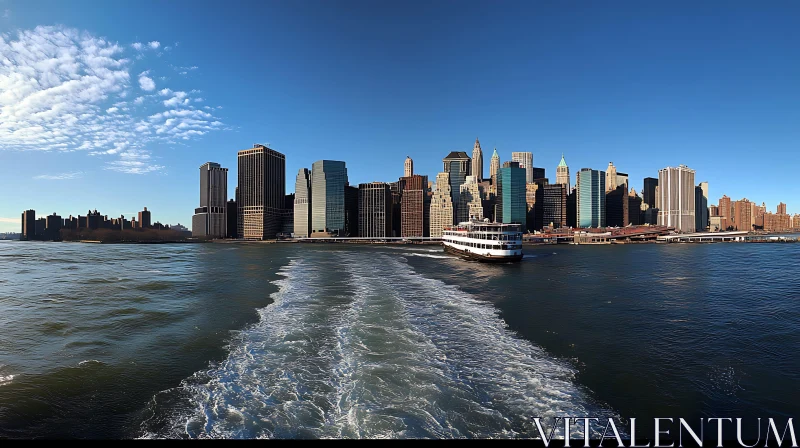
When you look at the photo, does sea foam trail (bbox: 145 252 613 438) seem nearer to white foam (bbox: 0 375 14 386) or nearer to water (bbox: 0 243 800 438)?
water (bbox: 0 243 800 438)

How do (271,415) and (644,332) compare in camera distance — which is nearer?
(271,415)

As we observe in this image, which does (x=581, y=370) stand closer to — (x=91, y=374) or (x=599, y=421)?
(x=599, y=421)

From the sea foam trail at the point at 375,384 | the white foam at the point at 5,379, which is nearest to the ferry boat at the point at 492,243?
the sea foam trail at the point at 375,384

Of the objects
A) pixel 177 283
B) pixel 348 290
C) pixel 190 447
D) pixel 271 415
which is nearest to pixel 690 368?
pixel 271 415

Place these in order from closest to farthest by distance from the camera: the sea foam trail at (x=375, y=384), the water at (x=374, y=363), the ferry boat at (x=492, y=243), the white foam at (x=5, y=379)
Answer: the sea foam trail at (x=375, y=384) → the water at (x=374, y=363) → the white foam at (x=5, y=379) → the ferry boat at (x=492, y=243)

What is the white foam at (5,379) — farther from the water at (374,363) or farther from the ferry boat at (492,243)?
the ferry boat at (492,243)

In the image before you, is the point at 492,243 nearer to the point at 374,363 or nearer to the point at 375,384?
the point at 374,363

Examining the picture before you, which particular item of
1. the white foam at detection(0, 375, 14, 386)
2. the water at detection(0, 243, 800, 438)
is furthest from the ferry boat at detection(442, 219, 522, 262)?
the white foam at detection(0, 375, 14, 386)
